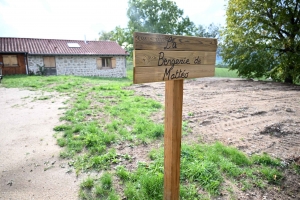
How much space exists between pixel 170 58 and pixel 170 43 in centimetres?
12

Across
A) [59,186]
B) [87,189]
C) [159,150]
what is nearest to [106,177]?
[87,189]

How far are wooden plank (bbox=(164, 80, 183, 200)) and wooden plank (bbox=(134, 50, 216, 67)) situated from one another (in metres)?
0.20

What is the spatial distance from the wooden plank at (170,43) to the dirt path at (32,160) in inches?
75.4

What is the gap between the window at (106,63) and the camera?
18139mm

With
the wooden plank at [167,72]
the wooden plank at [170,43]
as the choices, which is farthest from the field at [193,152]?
the wooden plank at [170,43]

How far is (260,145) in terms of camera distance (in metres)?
3.37

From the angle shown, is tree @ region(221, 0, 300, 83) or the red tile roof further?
the red tile roof

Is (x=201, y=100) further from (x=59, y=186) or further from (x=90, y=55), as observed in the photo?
(x=90, y=55)

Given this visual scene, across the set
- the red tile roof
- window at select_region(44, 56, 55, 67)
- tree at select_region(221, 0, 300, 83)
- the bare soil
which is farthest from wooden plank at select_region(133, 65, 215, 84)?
window at select_region(44, 56, 55, 67)

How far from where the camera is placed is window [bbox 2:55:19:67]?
15.6 metres

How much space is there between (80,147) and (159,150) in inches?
53.8

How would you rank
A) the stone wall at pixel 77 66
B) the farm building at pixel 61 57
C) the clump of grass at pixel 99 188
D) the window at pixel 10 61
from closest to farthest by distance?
the clump of grass at pixel 99 188 < the window at pixel 10 61 < the farm building at pixel 61 57 < the stone wall at pixel 77 66

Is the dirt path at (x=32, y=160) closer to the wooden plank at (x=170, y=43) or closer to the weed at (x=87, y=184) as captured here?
the weed at (x=87, y=184)

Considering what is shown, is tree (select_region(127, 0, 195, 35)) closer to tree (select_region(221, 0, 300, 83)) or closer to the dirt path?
tree (select_region(221, 0, 300, 83))
